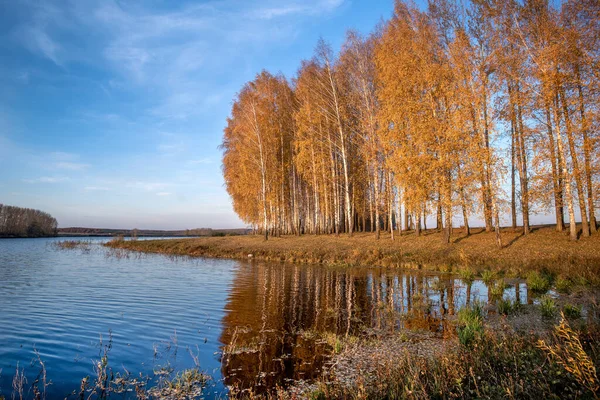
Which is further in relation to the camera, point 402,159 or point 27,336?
point 402,159

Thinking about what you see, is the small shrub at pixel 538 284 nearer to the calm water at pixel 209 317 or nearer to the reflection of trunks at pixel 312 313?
the calm water at pixel 209 317

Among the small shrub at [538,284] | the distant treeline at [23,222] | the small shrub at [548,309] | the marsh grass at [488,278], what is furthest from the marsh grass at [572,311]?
the distant treeline at [23,222]

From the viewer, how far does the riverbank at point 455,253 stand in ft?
47.6

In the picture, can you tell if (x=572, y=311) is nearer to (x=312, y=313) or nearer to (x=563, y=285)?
(x=563, y=285)

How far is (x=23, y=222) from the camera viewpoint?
68750 millimetres

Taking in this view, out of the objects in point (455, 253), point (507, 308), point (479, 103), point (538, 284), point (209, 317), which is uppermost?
point (479, 103)

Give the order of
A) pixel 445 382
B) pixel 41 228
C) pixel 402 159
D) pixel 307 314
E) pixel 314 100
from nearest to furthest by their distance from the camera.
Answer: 1. pixel 445 382
2. pixel 307 314
3. pixel 402 159
4. pixel 314 100
5. pixel 41 228

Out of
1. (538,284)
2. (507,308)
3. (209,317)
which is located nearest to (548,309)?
(507,308)

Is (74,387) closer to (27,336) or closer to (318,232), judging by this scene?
(27,336)

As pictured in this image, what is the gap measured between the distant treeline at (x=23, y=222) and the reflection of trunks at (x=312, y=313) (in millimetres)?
72283

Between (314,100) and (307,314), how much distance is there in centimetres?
2194

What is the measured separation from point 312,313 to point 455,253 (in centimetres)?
1194

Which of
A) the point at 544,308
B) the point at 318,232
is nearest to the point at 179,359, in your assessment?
the point at 544,308

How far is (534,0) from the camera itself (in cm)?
1847
